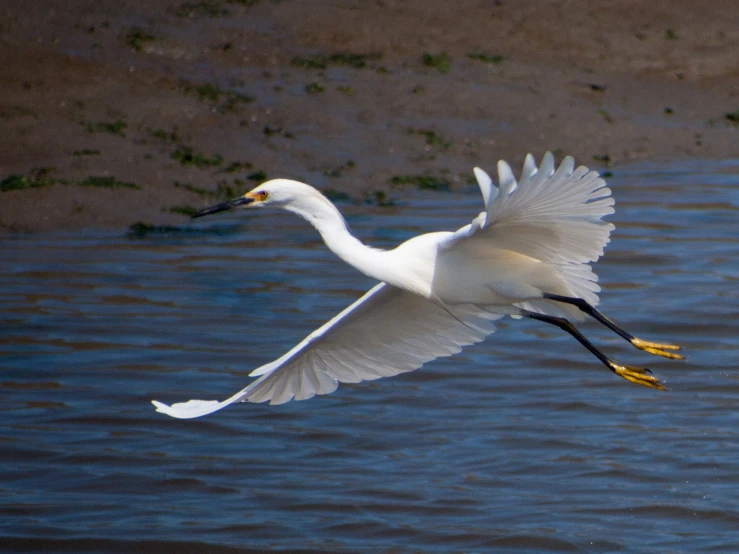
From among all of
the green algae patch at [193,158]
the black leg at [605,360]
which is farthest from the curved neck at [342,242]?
the green algae patch at [193,158]

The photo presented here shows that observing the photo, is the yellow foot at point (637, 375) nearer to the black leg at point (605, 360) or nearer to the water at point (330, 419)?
the black leg at point (605, 360)

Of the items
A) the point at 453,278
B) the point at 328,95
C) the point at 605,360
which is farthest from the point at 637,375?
the point at 328,95

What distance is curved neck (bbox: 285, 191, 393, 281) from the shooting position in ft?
17.0

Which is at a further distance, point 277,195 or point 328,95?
point 328,95

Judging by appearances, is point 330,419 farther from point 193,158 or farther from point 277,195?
point 193,158

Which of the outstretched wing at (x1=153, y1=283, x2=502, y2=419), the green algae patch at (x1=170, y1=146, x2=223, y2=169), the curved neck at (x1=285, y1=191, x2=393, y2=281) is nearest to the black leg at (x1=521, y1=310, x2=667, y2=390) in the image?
the outstretched wing at (x1=153, y1=283, x2=502, y2=419)

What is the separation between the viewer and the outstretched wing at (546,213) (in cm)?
438

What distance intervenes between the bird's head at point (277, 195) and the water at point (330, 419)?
1.57m

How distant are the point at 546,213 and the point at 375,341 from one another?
5.18ft

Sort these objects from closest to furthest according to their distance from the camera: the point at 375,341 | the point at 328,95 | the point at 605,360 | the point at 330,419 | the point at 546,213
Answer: the point at 546,213, the point at 605,360, the point at 375,341, the point at 330,419, the point at 328,95

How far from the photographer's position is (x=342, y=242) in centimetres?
517

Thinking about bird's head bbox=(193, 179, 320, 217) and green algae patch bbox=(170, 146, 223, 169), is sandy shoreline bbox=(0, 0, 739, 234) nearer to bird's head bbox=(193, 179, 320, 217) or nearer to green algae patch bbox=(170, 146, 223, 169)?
green algae patch bbox=(170, 146, 223, 169)

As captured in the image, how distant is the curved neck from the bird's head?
0.03 m

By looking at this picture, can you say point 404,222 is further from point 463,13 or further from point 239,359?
point 463,13
